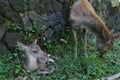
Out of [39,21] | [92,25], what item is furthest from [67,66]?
[39,21]

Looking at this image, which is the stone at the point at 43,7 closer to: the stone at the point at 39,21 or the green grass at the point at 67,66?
the stone at the point at 39,21

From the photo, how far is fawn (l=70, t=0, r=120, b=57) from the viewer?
7.44m

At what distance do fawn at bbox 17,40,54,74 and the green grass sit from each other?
15cm

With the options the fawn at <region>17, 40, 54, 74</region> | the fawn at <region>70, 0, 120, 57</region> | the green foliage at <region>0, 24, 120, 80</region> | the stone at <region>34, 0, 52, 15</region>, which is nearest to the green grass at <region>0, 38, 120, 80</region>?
the green foliage at <region>0, 24, 120, 80</region>

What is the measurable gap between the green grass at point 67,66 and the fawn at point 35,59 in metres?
0.15

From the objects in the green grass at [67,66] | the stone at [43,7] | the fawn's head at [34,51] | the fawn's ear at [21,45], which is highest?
the stone at [43,7]

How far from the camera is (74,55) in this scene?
7.82 m

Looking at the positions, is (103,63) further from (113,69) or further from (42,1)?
(42,1)

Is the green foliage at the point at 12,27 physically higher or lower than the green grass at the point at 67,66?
higher

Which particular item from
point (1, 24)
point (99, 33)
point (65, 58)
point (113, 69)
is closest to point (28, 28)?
point (1, 24)

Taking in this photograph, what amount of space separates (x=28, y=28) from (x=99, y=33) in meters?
1.60

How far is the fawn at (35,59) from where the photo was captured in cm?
716

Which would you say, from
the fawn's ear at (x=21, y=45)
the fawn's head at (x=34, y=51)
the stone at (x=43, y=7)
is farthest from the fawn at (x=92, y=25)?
the fawn's ear at (x=21, y=45)

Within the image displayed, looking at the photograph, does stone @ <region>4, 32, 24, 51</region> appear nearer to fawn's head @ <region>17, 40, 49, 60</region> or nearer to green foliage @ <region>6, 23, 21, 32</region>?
green foliage @ <region>6, 23, 21, 32</region>
